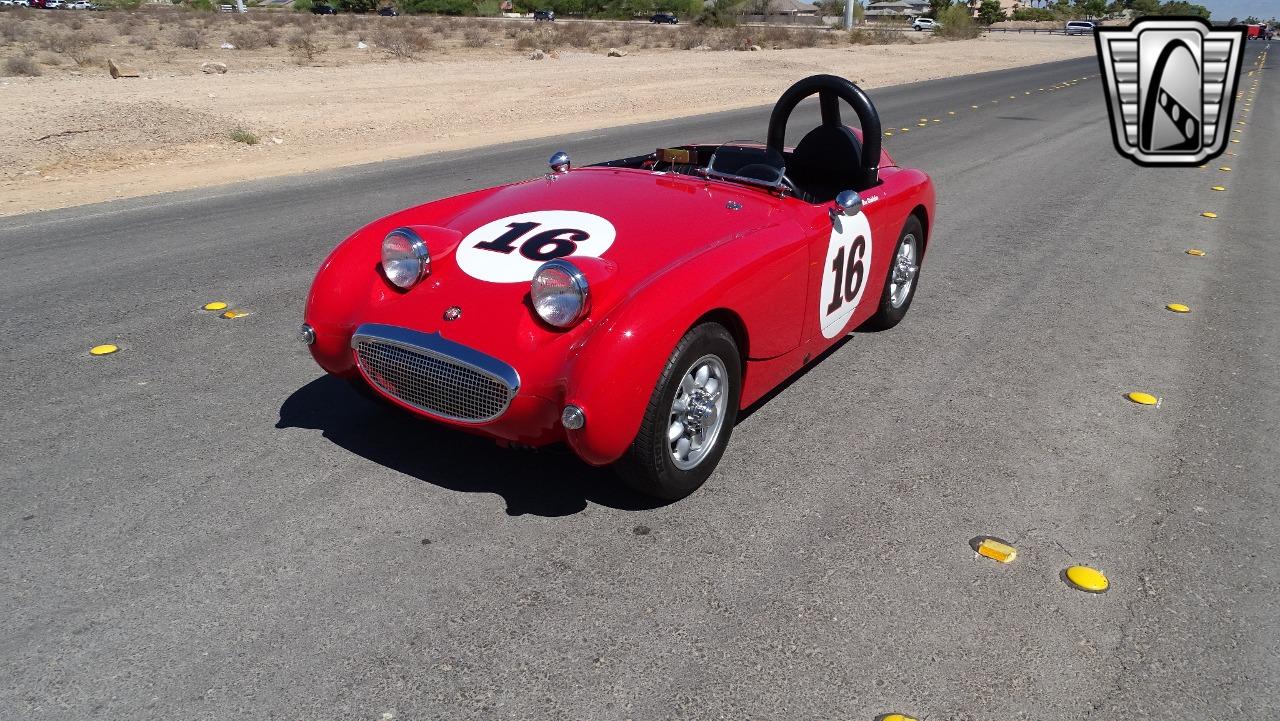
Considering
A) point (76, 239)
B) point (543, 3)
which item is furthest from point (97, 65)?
point (543, 3)

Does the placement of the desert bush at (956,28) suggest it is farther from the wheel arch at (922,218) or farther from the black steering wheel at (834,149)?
the black steering wheel at (834,149)

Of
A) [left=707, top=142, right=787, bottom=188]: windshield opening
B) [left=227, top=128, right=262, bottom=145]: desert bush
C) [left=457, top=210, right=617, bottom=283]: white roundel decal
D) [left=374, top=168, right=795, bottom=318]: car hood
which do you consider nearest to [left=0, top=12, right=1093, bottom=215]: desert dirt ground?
[left=227, top=128, right=262, bottom=145]: desert bush

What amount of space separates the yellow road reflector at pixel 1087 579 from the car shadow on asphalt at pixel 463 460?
1548 mm

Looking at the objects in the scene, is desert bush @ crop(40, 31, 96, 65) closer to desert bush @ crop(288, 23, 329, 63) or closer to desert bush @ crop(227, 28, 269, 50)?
desert bush @ crop(227, 28, 269, 50)

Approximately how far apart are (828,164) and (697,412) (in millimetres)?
2481

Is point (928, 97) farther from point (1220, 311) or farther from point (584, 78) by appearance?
point (1220, 311)

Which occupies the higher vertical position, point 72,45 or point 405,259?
point 72,45

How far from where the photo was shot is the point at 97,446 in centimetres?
407

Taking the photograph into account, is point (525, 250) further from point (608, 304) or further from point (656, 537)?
point (656, 537)

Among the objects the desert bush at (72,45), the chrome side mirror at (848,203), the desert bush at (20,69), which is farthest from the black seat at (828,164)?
the desert bush at (72,45)

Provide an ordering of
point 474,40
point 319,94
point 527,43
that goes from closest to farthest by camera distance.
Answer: point 319,94 → point 527,43 → point 474,40

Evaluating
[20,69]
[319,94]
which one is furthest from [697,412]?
[20,69]

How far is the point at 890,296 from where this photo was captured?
5.71m

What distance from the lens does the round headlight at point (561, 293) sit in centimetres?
342
